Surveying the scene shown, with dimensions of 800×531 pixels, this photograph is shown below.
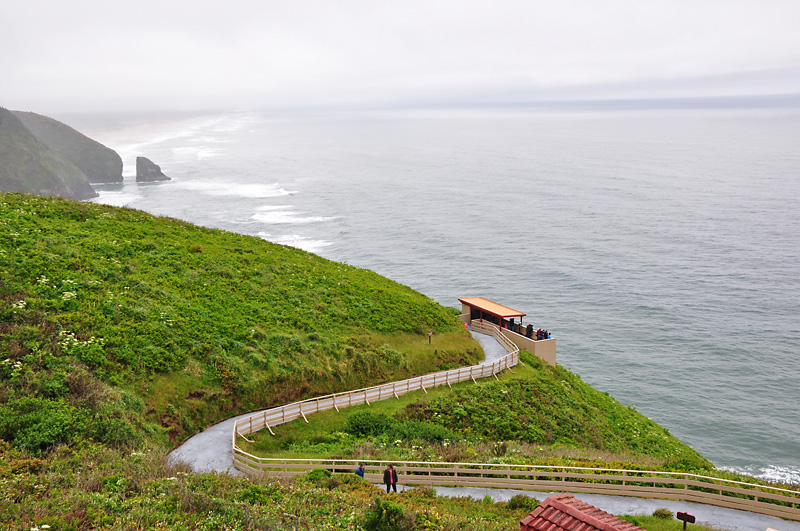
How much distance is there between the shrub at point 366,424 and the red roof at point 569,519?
40.0ft

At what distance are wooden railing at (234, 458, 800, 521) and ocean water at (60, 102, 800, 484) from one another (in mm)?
22438

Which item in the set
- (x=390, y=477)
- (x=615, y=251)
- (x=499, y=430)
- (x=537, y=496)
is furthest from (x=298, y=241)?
(x=537, y=496)

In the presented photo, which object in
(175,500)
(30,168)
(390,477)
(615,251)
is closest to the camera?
(175,500)

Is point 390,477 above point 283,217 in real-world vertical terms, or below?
below

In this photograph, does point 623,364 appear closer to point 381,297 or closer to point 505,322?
point 505,322

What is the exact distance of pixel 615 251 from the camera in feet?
274

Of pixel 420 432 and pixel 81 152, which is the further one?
pixel 81 152

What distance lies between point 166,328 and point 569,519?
20.4 m

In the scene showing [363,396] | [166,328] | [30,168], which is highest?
[30,168]

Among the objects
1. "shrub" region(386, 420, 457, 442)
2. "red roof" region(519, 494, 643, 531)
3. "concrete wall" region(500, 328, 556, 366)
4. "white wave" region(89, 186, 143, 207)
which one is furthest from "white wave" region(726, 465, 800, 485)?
"white wave" region(89, 186, 143, 207)

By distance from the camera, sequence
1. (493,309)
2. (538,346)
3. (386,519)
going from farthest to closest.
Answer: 1. (493,309)
2. (538,346)
3. (386,519)

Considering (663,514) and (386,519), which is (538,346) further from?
(386,519)

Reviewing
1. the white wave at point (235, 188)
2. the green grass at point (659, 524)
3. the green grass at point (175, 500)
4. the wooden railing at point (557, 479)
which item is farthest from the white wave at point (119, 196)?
the green grass at point (659, 524)

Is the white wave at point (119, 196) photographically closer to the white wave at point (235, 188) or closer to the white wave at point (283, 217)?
the white wave at point (235, 188)
